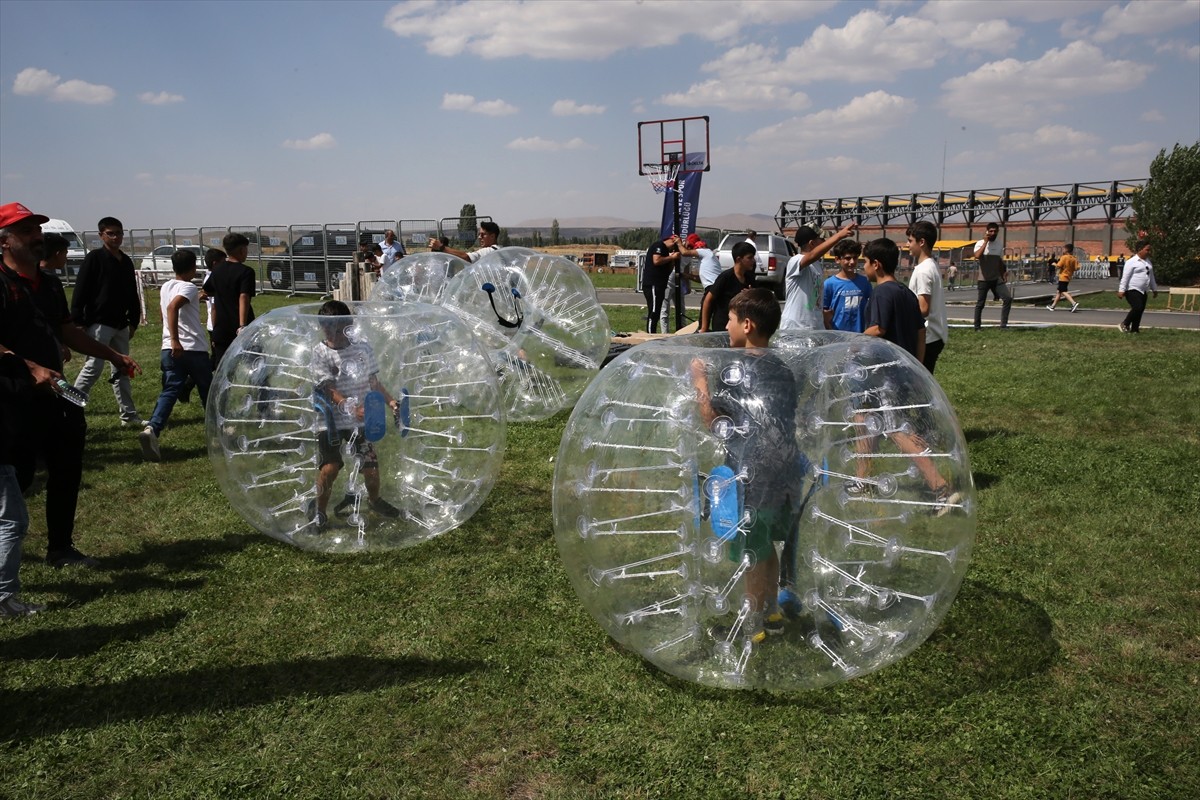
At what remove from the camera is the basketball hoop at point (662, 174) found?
19312 mm

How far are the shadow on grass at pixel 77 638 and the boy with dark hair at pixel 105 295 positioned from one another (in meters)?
4.28

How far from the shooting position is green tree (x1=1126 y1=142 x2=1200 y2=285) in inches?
1283

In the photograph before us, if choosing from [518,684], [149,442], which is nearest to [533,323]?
[149,442]

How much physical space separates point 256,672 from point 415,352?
1.88 m

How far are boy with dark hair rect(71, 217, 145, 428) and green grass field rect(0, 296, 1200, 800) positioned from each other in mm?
2760

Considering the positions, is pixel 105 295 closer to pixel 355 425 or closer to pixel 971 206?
pixel 355 425

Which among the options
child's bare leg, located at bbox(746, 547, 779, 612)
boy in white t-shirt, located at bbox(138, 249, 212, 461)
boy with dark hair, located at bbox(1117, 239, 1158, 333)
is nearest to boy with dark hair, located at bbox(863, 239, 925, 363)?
child's bare leg, located at bbox(746, 547, 779, 612)

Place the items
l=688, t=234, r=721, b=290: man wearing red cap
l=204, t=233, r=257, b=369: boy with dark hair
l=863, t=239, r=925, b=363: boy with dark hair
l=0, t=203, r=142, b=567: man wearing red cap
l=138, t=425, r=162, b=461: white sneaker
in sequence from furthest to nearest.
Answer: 1. l=688, t=234, r=721, b=290: man wearing red cap
2. l=204, t=233, r=257, b=369: boy with dark hair
3. l=138, t=425, r=162, b=461: white sneaker
4. l=863, t=239, r=925, b=363: boy with dark hair
5. l=0, t=203, r=142, b=567: man wearing red cap

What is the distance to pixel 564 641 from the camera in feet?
13.6

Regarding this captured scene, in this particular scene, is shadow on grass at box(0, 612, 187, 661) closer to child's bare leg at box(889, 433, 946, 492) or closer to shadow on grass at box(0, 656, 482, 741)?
shadow on grass at box(0, 656, 482, 741)

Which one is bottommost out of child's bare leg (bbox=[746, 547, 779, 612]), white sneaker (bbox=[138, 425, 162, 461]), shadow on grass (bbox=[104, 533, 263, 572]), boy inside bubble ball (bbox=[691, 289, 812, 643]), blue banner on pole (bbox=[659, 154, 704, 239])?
shadow on grass (bbox=[104, 533, 263, 572])

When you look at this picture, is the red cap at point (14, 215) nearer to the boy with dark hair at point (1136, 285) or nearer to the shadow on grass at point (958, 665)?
the shadow on grass at point (958, 665)

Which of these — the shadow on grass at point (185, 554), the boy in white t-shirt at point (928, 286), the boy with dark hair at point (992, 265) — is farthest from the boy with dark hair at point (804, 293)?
the boy with dark hair at point (992, 265)

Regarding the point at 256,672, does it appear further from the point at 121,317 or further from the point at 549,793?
the point at 121,317
